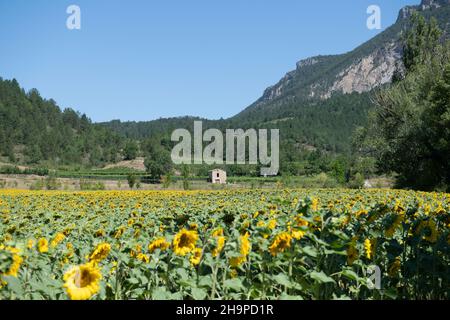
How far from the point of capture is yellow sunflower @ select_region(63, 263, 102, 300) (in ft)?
7.09

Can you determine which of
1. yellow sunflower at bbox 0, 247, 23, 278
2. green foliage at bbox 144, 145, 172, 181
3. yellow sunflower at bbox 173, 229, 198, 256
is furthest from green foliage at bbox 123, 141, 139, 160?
yellow sunflower at bbox 0, 247, 23, 278

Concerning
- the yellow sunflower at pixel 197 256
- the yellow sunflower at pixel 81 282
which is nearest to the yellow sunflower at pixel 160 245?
the yellow sunflower at pixel 197 256

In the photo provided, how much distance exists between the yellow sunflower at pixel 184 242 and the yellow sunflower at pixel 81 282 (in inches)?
31.9

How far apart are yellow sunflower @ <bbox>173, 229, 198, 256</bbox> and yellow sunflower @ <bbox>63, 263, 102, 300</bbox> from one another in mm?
810

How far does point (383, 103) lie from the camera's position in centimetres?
3191

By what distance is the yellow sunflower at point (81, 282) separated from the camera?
7.09 feet

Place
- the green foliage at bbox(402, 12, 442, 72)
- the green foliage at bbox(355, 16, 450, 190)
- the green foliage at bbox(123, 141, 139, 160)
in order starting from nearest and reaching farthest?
the green foliage at bbox(355, 16, 450, 190) < the green foliage at bbox(402, 12, 442, 72) < the green foliage at bbox(123, 141, 139, 160)

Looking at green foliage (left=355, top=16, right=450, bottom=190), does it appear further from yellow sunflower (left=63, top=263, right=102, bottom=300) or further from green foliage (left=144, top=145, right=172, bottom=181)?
green foliage (left=144, top=145, right=172, bottom=181)

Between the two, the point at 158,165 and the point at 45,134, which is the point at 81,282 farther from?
the point at 45,134

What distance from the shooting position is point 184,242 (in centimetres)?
303

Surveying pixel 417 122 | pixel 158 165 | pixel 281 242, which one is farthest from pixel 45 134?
pixel 281 242

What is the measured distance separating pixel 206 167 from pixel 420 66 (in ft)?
226
